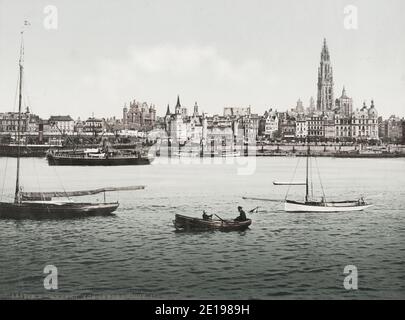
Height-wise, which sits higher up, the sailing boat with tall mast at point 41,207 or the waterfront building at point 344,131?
the waterfront building at point 344,131

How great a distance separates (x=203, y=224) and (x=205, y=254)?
73.4 inches

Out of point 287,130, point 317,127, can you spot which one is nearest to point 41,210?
point 317,127

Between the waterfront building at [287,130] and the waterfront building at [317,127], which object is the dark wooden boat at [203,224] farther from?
the waterfront building at [287,130]

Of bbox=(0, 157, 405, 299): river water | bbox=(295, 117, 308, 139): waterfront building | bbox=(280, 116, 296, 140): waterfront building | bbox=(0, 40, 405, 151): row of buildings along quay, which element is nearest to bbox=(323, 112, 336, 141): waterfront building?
bbox=(0, 40, 405, 151): row of buildings along quay

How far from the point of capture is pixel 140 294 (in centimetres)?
845

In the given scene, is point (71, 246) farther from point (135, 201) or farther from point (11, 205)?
point (135, 201)

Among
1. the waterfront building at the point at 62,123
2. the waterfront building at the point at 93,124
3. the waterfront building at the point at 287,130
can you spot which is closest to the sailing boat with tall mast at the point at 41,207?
the waterfront building at the point at 62,123

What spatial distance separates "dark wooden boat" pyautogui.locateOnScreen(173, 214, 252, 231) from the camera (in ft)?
40.9

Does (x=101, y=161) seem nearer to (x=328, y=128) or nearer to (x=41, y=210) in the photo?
(x=41, y=210)

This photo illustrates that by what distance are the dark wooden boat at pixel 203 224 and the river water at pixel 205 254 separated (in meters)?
0.19

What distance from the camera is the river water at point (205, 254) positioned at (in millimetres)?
8703

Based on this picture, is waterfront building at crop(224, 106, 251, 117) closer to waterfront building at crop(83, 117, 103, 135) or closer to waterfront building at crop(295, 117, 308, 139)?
waterfront building at crop(83, 117, 103, 135)

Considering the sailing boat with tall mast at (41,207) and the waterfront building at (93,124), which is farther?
the waterfront building at (93,124)

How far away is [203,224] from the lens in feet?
41.3
